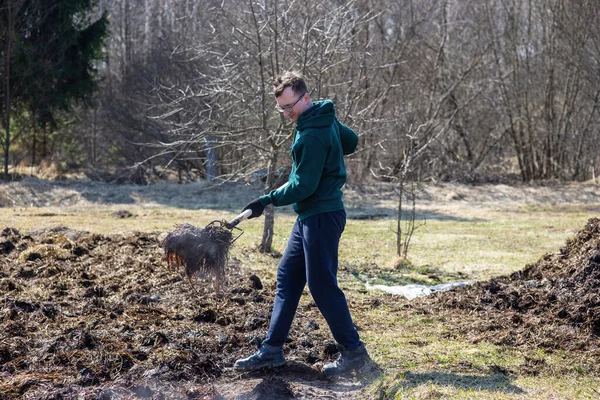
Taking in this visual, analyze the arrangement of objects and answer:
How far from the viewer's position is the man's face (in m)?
4.86

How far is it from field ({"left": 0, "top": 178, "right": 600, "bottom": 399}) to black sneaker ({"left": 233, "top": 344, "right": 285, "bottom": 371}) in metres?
0.07

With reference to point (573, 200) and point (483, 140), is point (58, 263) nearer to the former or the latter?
point (573, 200)

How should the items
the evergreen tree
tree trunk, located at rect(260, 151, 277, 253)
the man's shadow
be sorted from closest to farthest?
the man's shadow → tree trunk, located at rect(260, 151, 277, 253) → the evergreen tree

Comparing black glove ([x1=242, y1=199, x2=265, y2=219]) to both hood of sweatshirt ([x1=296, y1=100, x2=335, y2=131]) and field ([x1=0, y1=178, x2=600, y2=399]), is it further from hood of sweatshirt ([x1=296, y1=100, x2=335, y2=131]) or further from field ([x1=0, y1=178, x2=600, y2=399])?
field ([x1=0, y1=178, x2=600, y2=399])

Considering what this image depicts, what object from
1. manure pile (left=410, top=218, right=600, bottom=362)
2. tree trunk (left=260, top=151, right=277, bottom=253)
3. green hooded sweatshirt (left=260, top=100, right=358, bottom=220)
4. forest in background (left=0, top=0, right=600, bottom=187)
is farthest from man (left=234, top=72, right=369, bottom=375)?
forest in background (left=0, top=0, right=600, bottom=187)

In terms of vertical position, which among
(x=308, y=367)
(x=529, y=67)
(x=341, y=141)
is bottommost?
(x=308, y=367)

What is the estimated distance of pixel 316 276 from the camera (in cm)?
494

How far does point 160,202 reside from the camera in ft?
59.4

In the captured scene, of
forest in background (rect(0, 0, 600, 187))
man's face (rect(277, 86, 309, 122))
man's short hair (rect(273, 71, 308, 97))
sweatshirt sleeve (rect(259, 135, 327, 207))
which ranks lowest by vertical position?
sweatshirt sleeve (rect(259, 135, 327, 207))

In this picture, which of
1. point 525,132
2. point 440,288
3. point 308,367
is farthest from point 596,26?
point 308,367

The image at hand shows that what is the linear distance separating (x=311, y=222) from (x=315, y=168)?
1.21 ft

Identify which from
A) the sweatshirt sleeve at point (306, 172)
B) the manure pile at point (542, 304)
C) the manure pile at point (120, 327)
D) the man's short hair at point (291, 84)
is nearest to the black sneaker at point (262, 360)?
the manure pile at point (120, 327)

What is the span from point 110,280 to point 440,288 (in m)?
3.59

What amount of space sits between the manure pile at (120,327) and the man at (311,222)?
0.31m
